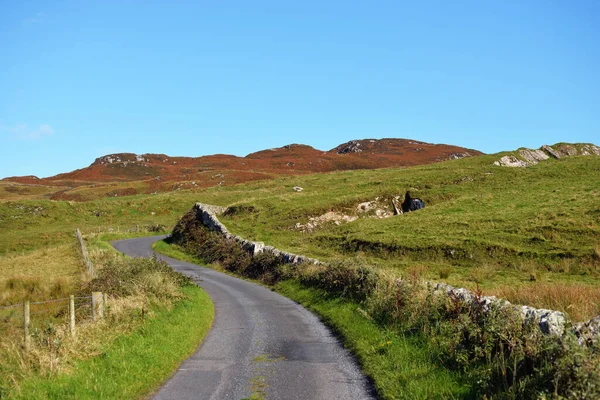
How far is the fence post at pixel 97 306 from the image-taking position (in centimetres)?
1485

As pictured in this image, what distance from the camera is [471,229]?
3378 cm

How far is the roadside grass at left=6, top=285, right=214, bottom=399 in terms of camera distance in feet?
33.0

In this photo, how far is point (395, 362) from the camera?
1201cm

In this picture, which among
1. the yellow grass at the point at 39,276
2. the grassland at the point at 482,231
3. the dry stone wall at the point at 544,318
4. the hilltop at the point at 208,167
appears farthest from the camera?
the hilltop at the point at 208,167

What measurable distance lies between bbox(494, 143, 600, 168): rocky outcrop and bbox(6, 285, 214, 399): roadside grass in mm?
63571

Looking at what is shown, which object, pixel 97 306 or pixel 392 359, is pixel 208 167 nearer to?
pixel 97 306

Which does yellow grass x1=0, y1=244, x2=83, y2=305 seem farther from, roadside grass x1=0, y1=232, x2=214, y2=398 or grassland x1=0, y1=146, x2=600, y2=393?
roadside grass x1=0, y1=232, x2=214, y2=398

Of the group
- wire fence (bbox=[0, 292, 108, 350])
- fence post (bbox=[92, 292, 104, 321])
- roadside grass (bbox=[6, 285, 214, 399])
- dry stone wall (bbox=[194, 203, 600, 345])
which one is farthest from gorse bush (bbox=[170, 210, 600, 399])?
wire fence (bbox=[0, 292, 108, 350])

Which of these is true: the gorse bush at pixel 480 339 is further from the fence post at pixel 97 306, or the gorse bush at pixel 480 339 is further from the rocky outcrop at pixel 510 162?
the rocky outcrop at pixel 510 162

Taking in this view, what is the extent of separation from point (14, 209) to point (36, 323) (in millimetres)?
68902

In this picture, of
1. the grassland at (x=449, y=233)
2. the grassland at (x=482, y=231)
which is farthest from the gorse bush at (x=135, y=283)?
the grassland at (x=482, y=231)

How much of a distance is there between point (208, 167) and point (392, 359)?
139989 millimetres

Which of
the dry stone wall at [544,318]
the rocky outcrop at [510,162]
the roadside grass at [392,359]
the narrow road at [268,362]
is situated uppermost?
the rocky outcrop at [510,162]

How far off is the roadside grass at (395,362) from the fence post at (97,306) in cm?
751
